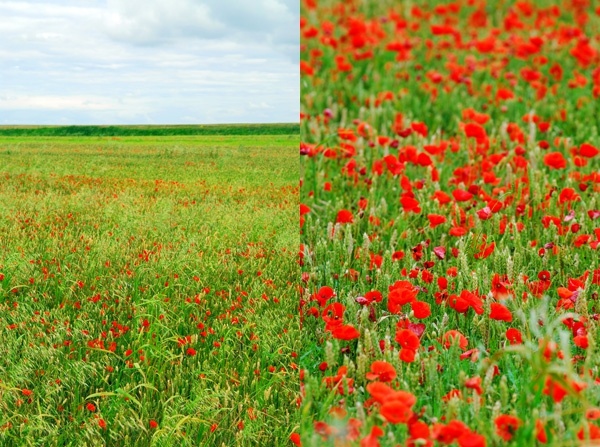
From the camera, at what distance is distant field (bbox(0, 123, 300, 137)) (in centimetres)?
323

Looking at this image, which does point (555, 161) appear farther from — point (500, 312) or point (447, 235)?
point (500, 312)

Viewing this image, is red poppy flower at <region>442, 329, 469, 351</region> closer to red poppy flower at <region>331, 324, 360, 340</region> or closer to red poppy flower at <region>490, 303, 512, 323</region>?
red poppy flower at <region>490, 303, 512, 323</region>

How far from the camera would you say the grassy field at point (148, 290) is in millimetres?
2434

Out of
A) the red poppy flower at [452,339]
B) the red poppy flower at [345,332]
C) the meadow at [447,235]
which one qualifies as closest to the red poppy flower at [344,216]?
the meadow at [447,235]

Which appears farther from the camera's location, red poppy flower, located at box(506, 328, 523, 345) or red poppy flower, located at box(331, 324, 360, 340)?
red poppy flower, located at box(506, 328, 523, 345)

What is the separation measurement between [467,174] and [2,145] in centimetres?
253

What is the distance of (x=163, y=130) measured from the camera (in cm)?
329

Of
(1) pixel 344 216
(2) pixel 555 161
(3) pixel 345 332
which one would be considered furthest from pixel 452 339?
(2) pixel 555 161

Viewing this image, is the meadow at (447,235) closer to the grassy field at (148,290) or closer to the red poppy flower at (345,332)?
the red poppy flower at (345,332)

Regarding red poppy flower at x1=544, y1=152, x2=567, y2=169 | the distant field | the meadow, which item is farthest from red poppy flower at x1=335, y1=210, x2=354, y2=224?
red poppy flower at x1=544, y1=152, x2=567, y2=169

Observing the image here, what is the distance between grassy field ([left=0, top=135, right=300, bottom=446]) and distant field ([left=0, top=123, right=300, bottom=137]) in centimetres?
Answer: 4

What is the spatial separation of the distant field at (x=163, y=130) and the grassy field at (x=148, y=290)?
0.13 feet

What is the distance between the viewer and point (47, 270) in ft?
9.82

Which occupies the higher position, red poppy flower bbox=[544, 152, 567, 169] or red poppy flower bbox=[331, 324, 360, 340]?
red poppy flower bbox=[544, 152, 567, 169]
